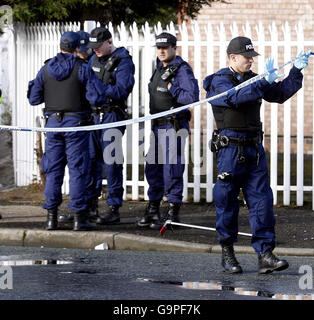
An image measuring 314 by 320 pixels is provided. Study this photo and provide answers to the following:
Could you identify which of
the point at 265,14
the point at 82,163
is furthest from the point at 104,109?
the point at 265,14

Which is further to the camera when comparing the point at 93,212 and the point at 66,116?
the point at 93,212

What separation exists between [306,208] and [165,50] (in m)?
3.10

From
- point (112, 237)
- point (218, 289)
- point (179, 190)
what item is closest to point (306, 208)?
point (179, 190)

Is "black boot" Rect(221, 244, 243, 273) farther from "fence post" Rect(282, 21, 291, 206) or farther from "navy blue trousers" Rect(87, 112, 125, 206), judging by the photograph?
"fence post" Rect(282, 21, 291, 206)

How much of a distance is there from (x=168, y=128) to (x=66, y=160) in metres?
1.09

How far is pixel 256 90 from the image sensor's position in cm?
845

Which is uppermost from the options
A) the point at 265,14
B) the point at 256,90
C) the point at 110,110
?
the point at 265,14

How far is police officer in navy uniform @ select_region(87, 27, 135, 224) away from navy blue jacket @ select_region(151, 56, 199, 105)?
536mm

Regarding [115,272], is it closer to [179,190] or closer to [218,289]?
[218,289]

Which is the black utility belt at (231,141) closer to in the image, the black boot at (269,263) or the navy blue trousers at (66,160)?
the black boot at (269,263)

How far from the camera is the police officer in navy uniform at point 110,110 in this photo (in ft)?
37.0

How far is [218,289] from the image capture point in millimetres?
8141

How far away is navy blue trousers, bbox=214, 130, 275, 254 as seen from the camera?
870 centimetres

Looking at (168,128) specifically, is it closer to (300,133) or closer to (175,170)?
(175,170)
